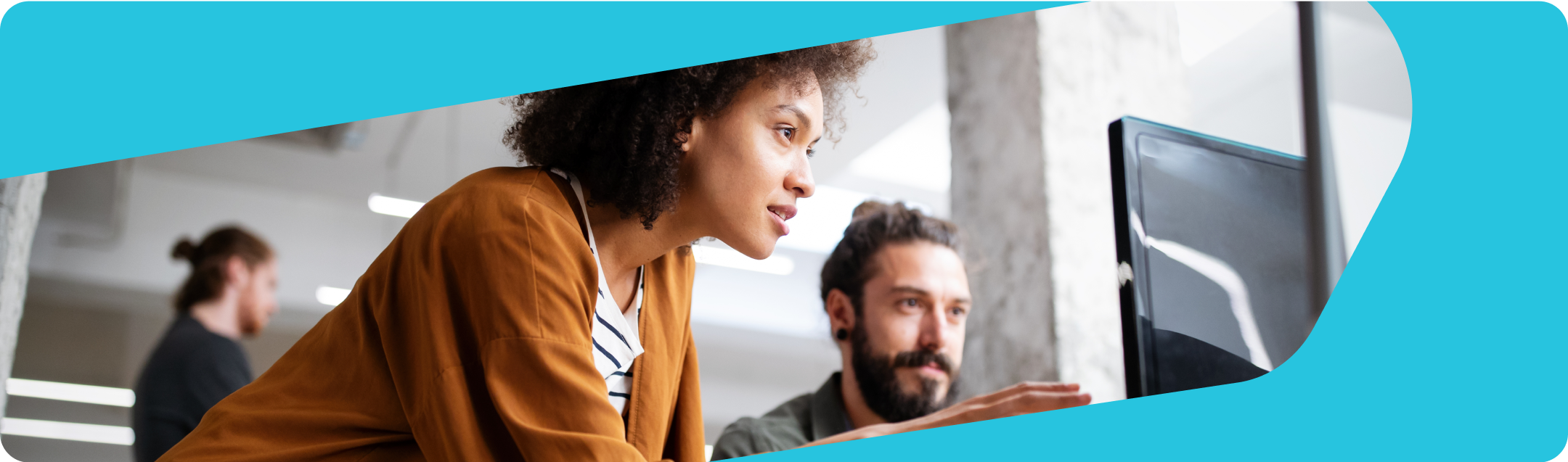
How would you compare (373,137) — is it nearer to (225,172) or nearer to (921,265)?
(225,172)

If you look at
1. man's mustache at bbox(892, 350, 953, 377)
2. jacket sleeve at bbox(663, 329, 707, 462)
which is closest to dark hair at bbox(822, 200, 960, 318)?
man's mustache at bbox(892, 350, 953, 377)

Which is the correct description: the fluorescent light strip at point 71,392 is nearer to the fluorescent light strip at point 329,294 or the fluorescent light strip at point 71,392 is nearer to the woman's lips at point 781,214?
the fluorescent light strip at point 329,294

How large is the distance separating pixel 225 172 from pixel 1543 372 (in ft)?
6.26

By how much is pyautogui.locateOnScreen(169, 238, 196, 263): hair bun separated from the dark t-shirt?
0.11 meters

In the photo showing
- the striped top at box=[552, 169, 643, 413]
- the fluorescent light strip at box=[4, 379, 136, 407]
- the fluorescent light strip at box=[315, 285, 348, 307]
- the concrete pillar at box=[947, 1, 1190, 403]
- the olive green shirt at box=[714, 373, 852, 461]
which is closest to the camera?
the striped top at box=[552, 169, 643, 413]

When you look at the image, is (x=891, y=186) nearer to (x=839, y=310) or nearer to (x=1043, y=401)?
(x=839, y=310)

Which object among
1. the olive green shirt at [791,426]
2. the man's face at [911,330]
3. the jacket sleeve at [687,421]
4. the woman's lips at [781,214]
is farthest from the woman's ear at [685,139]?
the man's face at [911,330]

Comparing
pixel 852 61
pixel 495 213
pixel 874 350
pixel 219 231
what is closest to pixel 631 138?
pixel 495 213

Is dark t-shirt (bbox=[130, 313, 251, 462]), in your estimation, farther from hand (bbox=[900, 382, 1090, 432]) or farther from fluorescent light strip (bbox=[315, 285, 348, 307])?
hand (bbox=[900, 382, 1090, 432])

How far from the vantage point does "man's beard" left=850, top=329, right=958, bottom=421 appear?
1.51m

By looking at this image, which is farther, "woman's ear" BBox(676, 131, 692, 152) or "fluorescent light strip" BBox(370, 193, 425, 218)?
"fluorescent light strip" BBox(370, 193, 425, 218)

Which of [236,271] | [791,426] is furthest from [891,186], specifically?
[236,271]

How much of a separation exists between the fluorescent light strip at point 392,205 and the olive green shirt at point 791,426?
78 cm

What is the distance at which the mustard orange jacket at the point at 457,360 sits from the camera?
0.78 metres
